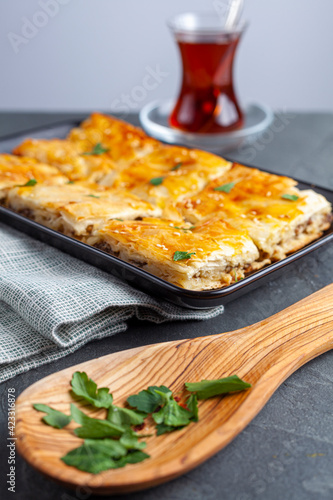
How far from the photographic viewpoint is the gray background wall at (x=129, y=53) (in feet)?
19.0

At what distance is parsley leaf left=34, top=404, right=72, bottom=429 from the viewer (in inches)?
62.1

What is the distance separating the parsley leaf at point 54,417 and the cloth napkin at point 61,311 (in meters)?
0.40

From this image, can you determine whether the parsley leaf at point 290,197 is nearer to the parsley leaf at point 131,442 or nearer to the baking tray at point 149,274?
the baking tray at point 149,274

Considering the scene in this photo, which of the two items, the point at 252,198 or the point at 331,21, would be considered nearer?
the point at 252,198

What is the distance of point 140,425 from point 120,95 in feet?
16.8

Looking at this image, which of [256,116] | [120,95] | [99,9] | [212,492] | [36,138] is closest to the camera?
[212,492]

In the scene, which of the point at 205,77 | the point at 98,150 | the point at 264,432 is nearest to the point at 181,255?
the point at 264,432

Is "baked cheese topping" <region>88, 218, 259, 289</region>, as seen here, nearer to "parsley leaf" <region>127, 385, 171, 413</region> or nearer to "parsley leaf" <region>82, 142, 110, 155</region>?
"parsley leaf" <region>127, 385, 171, 413</region>

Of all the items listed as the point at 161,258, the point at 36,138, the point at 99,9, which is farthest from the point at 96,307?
the point at 99,9

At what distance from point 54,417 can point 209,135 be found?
2834 mm

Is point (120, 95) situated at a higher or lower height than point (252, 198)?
lower

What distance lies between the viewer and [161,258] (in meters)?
2.27

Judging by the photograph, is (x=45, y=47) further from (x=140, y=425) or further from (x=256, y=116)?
(x=140, y=425)

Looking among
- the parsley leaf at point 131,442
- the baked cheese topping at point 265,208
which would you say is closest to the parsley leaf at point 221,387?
the parsley leaf at point 131,442
